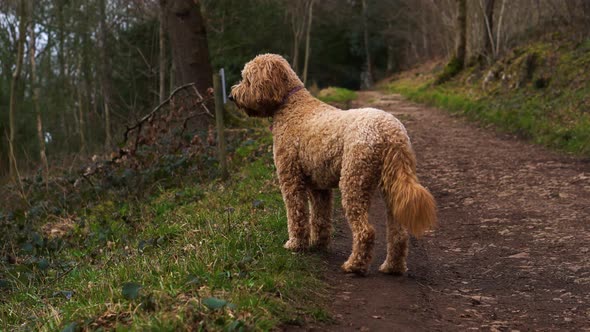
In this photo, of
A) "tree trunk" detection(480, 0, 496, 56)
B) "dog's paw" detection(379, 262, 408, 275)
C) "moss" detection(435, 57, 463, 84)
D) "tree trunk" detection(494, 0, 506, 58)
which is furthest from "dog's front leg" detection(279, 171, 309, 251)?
"moss" detection(435, 57, 463, 84)

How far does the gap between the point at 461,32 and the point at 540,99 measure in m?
9.95

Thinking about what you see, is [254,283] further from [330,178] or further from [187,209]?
[187,209]

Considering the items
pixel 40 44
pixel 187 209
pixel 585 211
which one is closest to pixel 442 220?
pixel 585 211

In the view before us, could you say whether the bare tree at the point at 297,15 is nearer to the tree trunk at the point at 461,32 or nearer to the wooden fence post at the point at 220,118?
the tree trunk at the point at 461,32

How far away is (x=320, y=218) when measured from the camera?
5.90 metres

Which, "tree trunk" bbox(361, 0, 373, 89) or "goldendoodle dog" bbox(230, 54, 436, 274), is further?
"tree trunk" bbox(361, 0, 373, 89)

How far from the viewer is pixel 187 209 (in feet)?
28.2

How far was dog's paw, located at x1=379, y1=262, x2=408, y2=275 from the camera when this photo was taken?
209 inches

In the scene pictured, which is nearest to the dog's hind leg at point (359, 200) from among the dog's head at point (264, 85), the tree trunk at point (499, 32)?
the dog's head at point (264, 85)

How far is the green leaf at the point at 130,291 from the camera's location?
3.96 meters

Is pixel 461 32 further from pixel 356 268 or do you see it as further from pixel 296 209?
pixel 356 268

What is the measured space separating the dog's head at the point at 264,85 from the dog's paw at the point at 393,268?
6.15 ft

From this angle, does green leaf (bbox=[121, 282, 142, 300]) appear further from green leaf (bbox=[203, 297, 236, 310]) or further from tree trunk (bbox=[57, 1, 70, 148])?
tree trunk (bbox=[57, 1, 70, 148])

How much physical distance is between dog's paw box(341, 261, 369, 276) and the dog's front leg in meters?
0.65
